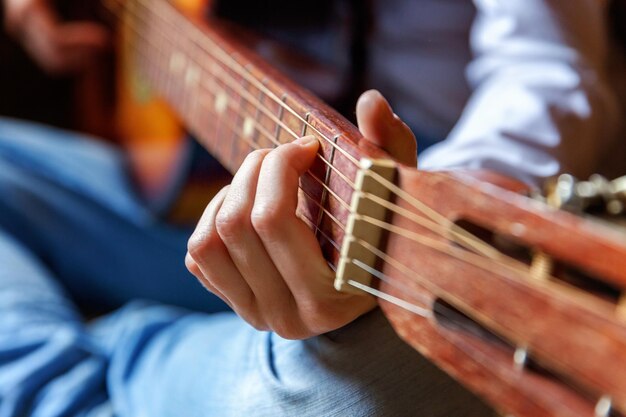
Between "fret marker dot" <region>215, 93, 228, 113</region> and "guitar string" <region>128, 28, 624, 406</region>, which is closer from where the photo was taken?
"guitar string" <region>128, 28, 624, 406</region>

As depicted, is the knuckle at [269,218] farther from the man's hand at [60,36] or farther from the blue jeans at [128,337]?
the man's hand at [60,36]

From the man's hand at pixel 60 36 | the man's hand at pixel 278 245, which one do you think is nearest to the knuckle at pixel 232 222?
the man's hand at pixel 278 245

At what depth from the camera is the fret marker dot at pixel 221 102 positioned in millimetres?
649

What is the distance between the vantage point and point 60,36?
4.22ft

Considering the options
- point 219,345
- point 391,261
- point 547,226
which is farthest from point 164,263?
point 547,226

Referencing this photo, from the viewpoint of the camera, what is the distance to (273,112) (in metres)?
0.52

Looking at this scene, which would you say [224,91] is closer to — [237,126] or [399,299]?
[237,126]

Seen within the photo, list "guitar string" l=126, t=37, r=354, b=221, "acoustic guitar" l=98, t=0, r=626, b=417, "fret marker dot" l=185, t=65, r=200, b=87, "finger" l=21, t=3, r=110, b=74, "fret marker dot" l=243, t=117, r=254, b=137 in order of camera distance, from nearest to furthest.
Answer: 1. "acoustic guitar" l=98, t=0, r=626, b=417
2. "guitar string" l=126, t=37, r=354, b=221
3. "fret marker dot" l=243, t=117, r=254, b=137
4. "fret marker dot" l=185, t=65, r=200, b=87
5. "finger" l=21, t=3, r=110, b=74

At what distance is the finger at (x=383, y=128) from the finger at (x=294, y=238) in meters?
0.04

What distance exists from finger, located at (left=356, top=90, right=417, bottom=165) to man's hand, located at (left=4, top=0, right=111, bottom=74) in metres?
0.95

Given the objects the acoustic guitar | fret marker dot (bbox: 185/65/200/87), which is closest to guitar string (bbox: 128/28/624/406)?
the acoustic guitar

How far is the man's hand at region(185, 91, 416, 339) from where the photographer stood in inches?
16.6

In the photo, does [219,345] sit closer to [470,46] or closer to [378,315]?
[378,315]

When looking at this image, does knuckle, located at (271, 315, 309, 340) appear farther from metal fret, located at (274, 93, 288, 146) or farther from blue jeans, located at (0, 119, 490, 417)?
metal fret, located at (274, 93, 288, 146)
